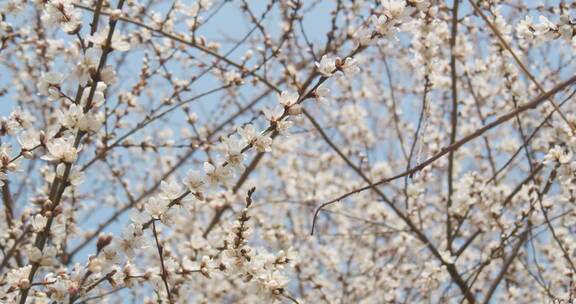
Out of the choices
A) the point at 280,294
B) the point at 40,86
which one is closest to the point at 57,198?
the point at 40,86

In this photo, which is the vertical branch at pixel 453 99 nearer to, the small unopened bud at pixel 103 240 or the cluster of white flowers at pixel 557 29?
the cluster of white flowers at pixel 557 29

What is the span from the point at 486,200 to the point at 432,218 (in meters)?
1.92

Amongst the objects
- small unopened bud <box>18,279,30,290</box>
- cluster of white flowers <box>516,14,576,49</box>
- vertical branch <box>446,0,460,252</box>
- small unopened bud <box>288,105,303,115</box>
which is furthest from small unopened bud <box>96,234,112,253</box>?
vertical branch <box>446,0,460,252</box>

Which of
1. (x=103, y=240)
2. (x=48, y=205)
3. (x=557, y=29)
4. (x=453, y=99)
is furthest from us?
(x=453, y=99)

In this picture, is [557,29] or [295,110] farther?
[557,29]

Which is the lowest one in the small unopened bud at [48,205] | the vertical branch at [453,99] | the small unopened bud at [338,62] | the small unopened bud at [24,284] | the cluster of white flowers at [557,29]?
the small unopened bud at [24,284]

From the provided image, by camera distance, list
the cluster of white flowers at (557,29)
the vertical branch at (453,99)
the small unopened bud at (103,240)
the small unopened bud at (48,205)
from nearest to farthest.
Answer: the small unopened bud at (103,240)
the small unopened bud at (48,205)
the cluster of white flowers at (557,29)
the vertical branch at (453,99)

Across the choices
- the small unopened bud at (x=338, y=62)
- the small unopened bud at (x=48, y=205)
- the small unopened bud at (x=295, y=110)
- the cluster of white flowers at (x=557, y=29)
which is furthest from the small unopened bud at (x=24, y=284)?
the cluster of white flowers at (x=557, y=29)

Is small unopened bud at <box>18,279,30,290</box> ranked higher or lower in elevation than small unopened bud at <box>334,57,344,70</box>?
lower

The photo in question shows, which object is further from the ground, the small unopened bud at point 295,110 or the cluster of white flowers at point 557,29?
the cluster of white flowers at point 557,29

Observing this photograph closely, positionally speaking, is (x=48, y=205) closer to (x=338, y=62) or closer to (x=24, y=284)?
(x=24, y=284)

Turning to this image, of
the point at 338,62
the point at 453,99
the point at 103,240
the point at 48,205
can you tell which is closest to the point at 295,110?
the point at 338,62

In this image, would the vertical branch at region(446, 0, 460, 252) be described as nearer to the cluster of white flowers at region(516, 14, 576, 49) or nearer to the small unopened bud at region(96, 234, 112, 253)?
the cluster of white flowers at region(516, 14, 576, 49)

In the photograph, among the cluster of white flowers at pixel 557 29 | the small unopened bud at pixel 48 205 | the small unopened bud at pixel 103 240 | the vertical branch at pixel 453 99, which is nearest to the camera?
the small unopened bud at pixel 103 240
